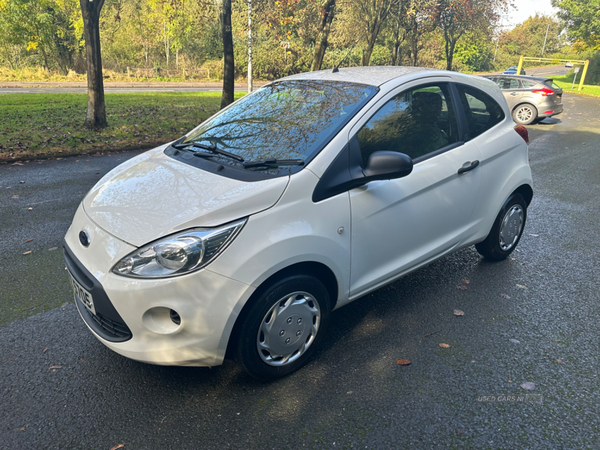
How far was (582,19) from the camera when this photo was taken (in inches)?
1638

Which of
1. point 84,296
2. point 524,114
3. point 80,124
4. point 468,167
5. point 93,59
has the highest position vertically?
point 93,59

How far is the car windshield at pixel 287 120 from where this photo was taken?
3088 millimetres

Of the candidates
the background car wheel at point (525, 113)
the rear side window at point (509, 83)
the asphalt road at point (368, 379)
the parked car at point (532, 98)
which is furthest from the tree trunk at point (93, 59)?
the rear side window at point (509, 83)

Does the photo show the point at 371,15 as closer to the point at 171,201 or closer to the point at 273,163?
the point at 273,163

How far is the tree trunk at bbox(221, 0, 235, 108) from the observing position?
13.6 m

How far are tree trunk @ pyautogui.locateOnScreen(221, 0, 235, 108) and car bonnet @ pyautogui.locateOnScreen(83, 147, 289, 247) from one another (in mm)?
11717

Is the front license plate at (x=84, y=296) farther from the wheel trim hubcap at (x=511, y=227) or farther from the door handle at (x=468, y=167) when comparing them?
the wheel trim hubcap at (x=511, y=227)

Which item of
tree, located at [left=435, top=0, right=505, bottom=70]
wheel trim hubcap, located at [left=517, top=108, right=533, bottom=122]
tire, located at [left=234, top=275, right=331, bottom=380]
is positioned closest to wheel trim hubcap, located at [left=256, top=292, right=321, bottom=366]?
tire, located at [left=234, top=275, right=331, bottom=380]

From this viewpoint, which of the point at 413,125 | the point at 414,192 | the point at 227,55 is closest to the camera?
the point at 414,192

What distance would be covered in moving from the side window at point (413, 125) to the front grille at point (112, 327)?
5.91 feet

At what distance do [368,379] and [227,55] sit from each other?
1300 centimetres

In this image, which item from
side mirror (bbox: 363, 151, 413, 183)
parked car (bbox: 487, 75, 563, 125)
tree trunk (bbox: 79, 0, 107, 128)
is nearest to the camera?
side mirror (bbox: 363, 151, 413, 183)

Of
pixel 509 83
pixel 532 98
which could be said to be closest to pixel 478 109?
pixel 532 98

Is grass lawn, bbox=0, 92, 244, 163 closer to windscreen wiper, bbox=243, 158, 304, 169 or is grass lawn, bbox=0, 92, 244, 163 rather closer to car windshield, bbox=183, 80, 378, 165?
car windshield, bbox=183, 80, 378, 165
